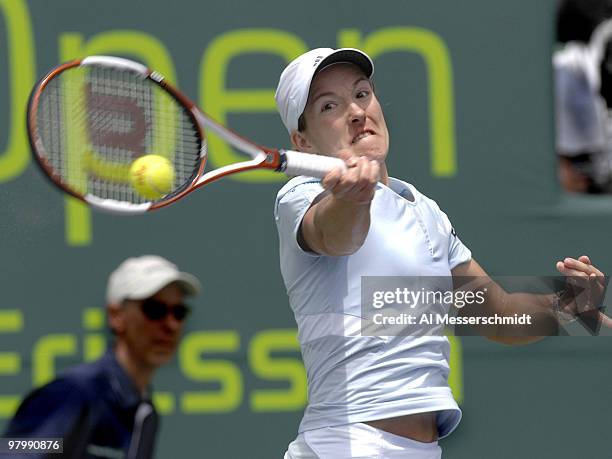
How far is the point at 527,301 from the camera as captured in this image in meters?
2.69

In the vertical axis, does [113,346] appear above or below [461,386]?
above

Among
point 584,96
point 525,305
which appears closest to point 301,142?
point 525,305

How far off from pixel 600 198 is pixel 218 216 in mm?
1207

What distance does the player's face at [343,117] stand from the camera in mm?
2482

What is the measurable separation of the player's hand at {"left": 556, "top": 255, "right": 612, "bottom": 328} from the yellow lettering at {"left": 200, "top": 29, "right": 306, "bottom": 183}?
55.1 inches

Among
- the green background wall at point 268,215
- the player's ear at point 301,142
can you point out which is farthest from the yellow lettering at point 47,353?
the player's ear at point 301,142

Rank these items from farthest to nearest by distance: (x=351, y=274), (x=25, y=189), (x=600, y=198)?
(x=600, y=198), (x=25, y=189), (x=351, y=274)

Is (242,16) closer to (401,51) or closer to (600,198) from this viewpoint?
(401,51)

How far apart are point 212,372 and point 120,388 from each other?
3.15 feet

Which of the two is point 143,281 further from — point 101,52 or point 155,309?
point 101,52

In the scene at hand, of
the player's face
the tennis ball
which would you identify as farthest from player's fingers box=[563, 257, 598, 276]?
the tennis ball

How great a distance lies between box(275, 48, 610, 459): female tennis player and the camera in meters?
2.34

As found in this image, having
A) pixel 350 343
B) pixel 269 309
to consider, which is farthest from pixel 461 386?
pixel 350 343

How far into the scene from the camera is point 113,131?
2605mm
